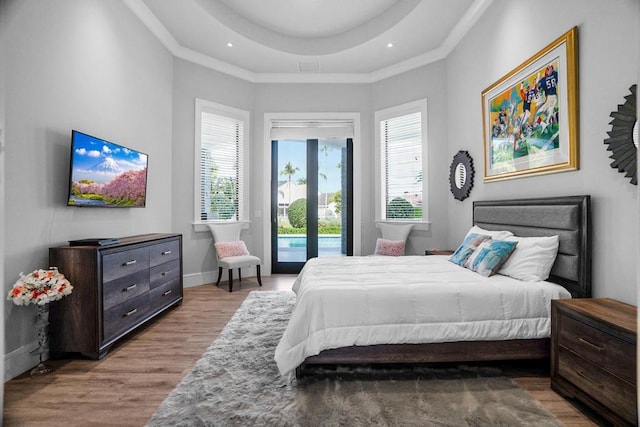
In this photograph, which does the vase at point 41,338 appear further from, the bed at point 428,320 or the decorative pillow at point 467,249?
the decorative pillow at point 467,249

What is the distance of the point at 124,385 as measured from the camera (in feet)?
6.76

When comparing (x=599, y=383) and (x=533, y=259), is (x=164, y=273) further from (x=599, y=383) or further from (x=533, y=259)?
(x=599, y=383)

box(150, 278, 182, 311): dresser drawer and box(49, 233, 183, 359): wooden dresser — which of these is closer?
box(49, 233, 183, 359): wooden dresser

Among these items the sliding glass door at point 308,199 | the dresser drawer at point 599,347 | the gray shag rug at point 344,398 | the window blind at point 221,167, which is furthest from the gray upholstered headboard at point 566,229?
the window blind at point 221,167

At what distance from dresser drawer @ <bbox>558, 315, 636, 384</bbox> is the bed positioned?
0.23 metres

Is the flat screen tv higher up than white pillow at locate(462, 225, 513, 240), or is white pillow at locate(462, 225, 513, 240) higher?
the flat screen tv

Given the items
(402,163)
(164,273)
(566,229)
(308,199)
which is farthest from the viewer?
(308,199)

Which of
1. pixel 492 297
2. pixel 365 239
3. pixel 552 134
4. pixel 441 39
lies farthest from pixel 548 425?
pixel 441 39

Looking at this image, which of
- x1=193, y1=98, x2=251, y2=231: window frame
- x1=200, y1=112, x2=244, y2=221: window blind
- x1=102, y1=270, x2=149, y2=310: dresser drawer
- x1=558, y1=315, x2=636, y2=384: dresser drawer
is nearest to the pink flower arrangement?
x1=102, y1=270, x2=149, y2=310: dresser drawer

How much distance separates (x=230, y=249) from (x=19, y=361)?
101 inches

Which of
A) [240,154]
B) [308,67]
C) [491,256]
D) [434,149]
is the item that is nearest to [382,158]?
[434,149]

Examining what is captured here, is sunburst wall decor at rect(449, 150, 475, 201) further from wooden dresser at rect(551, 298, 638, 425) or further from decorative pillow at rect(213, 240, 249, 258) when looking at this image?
decorative pillow at rect(213, 240, 249, 258)

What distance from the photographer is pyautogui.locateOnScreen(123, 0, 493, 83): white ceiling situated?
3721 mm

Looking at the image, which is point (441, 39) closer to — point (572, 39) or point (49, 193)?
point (572, 39)
